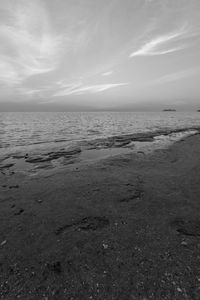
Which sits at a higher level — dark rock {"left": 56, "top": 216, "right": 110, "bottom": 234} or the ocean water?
dark rock {"left": 56, "top": 216, "right": 110, "bottom": 234}

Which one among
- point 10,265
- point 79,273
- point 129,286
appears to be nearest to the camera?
point 129,286

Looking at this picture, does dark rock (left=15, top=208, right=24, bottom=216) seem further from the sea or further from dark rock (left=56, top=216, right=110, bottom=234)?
the sea

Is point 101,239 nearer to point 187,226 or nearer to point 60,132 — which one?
point 187,226

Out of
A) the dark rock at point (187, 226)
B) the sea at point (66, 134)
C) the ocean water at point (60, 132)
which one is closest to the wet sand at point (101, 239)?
the dark rock at point (187, 226)

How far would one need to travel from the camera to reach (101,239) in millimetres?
3982

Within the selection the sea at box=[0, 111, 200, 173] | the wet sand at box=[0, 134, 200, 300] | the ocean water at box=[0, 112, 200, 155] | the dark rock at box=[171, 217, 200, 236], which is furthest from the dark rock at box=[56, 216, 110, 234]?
the ocean water at box=[0, 112, 200, 155]

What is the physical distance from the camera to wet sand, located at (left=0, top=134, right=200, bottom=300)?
280 cm

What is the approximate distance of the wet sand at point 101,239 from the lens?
280 cm

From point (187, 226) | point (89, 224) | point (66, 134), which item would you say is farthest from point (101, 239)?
point (66, 134)

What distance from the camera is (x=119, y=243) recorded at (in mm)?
3805

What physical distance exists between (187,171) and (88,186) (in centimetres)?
589

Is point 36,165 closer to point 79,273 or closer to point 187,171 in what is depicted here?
point 79,273

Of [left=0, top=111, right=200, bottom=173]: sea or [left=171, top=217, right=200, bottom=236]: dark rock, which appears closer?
[left=171, top=217, right=200, bottom=236]: dark rock

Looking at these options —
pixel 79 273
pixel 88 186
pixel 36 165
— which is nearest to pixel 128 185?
pixel 88 186
